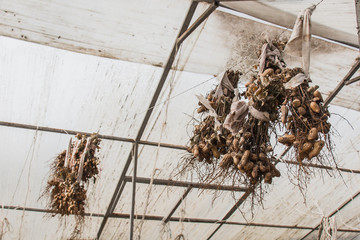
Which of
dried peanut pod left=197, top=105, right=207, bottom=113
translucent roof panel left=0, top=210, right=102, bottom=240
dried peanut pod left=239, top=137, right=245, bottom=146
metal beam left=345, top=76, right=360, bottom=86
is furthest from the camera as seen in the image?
translucent roof panel left=0, top=210, right=102, bottom=240

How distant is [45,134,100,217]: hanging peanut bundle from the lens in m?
3.87

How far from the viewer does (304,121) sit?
271 centimetres

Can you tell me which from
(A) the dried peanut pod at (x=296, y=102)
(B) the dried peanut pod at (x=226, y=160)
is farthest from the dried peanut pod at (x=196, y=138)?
(A) the dried peanut pod at (x=296, y=102)

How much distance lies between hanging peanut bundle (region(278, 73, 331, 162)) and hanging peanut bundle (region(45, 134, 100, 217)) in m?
1.93

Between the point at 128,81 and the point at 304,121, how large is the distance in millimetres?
2188

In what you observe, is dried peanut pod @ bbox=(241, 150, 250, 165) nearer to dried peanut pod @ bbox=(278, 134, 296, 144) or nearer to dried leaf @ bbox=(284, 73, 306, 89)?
dried peanut pod @ bbox=(278, 134, 296, 144)

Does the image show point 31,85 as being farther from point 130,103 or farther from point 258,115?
point 258,115

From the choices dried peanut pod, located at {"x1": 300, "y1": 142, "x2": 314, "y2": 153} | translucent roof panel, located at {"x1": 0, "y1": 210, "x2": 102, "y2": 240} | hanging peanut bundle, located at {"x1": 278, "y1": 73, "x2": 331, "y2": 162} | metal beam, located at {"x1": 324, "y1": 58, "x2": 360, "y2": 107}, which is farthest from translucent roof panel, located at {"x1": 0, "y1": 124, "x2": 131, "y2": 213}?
dried peanut pod, located at {"x1": 300, "y1": 142, "x2": 314, "y2": 153}

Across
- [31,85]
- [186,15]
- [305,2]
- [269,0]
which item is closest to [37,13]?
[31,85]

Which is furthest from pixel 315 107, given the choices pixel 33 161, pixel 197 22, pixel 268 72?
pixel 33 161

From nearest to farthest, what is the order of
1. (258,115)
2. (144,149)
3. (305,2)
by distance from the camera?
(258,115) → (305,2) → (144,149)

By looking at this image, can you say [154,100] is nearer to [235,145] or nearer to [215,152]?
[215,152]

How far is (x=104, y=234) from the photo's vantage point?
622cm

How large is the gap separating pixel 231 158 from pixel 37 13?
2047 mm
